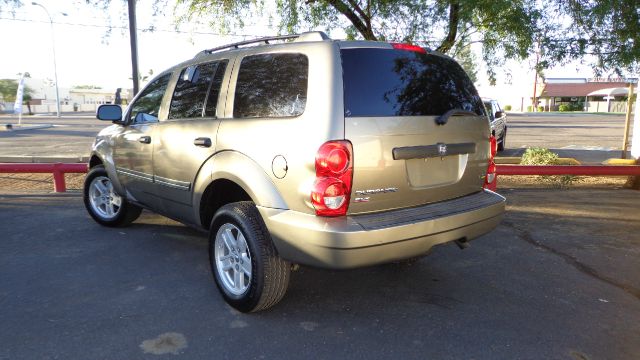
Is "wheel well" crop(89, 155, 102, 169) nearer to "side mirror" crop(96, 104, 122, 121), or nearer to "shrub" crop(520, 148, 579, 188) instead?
"side mirror" crop(96, 104, 122, 121)

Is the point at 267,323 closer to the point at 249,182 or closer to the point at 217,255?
the point at 217,255

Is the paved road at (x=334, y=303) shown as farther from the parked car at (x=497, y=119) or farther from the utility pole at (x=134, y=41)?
the parked car at (x=497, y=119)

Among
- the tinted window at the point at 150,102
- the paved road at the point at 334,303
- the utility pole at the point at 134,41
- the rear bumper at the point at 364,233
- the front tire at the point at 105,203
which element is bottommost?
the paved road at the point at 334,303

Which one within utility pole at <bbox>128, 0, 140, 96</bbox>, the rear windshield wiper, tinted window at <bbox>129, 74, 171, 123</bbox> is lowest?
the rear windshield wiper

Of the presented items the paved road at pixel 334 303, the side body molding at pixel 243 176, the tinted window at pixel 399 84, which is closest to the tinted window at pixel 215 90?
the side body molding at pixel 243 176

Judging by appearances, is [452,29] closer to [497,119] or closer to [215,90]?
[497,119]

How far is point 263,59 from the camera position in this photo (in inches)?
133

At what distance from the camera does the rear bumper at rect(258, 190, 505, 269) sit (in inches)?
107

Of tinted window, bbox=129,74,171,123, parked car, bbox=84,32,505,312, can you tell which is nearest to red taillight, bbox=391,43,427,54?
parked car, bbox=84,32,505,312

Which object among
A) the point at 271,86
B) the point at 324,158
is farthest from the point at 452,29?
→ the point at 324,158

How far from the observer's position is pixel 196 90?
13.1ft

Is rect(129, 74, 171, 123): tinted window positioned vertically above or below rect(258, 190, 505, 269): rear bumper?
above

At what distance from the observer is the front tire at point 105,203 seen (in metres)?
5.47

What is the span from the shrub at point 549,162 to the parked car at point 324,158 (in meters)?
5.78
